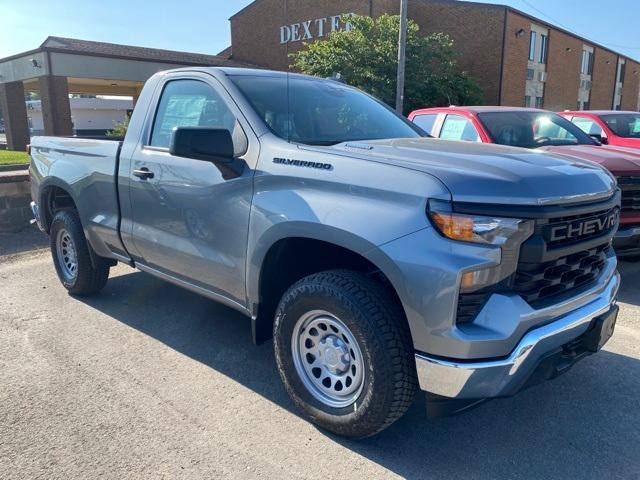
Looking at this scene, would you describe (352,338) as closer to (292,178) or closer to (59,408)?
(292,178)

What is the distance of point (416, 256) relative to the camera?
93.5 inches

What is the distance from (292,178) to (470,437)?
1.71m

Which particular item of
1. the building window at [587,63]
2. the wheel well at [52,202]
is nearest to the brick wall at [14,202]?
the wheel well at [52,202]

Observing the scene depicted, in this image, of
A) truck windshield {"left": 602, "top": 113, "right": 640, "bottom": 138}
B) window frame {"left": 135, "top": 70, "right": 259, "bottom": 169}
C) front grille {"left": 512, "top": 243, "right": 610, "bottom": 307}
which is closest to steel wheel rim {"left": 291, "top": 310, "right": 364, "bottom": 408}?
front grille {"left": 512, "top": 243, "right": 610, "bottom": 307}

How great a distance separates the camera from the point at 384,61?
66.3 ft

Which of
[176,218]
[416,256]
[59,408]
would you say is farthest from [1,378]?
[416,256]

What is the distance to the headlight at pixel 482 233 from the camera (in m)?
2.32

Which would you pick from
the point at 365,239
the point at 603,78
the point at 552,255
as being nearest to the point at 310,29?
the point at 603,78

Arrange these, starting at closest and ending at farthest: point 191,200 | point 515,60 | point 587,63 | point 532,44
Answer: point 191,200 → point 515,60 → point 532,44 → point 587,63

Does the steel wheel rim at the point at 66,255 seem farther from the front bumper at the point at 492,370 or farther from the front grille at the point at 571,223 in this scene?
the front grille at the point at 571,223

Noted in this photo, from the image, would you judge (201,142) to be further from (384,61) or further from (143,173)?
(384,61)

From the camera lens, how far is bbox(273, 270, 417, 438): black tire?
8.37 feet

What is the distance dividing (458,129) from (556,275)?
462 centimetres

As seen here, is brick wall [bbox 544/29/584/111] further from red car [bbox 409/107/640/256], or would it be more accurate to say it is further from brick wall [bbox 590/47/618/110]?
red car [bbox 409/107/640/256]
